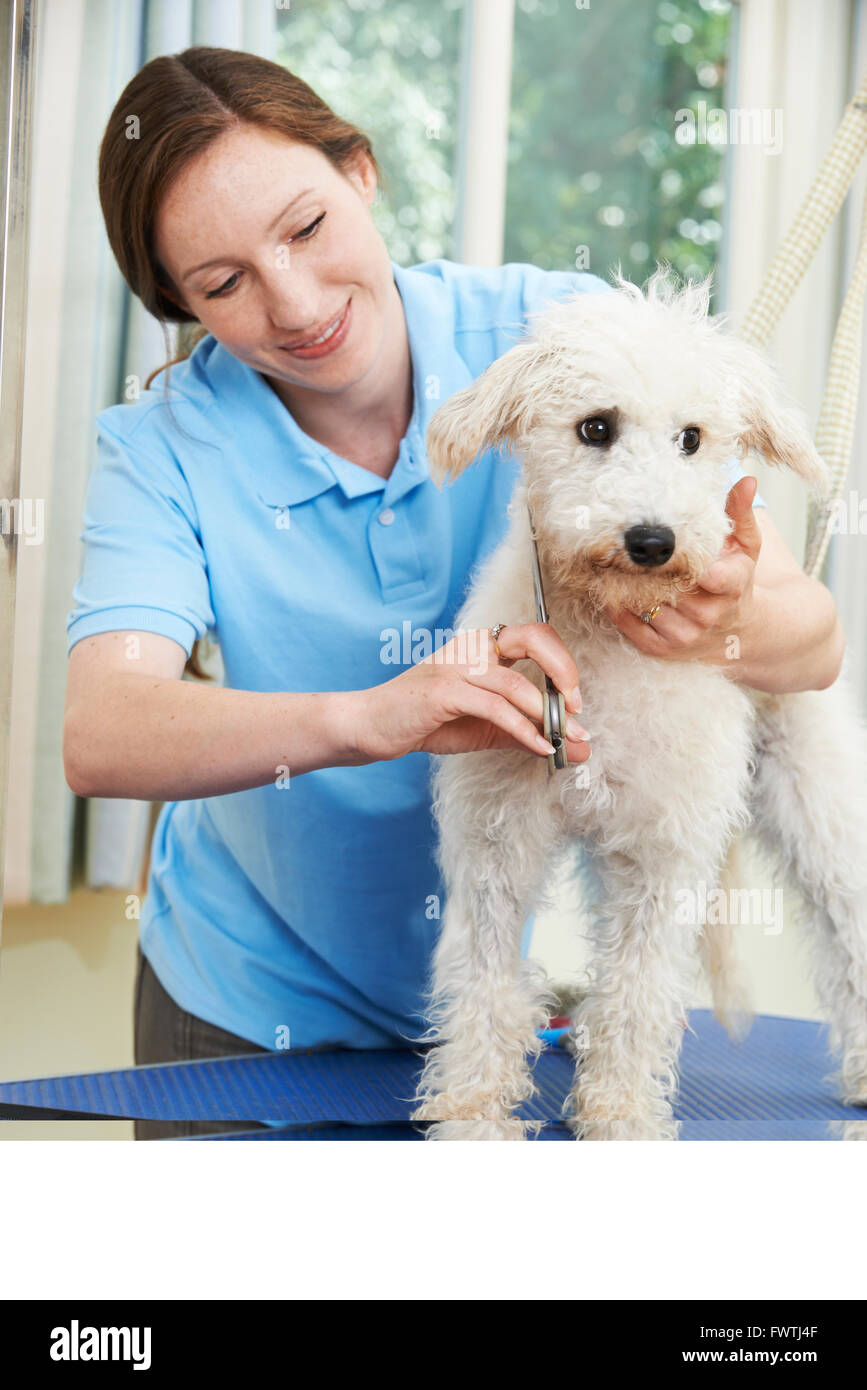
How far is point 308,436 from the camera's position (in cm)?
111

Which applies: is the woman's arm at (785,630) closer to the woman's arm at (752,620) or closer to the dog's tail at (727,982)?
the woman's arm at (752,620)

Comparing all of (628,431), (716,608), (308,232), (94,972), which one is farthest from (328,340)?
(94,972)

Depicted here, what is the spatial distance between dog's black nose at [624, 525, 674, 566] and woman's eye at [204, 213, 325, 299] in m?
0.43

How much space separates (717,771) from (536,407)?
1.10 feet

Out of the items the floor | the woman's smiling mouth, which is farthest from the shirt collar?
the floor

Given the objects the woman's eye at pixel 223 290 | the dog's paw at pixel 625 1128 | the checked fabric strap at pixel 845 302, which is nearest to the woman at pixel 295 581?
the woman's eye at pixel 223 290

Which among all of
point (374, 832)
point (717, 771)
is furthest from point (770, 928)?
point (374, 832)

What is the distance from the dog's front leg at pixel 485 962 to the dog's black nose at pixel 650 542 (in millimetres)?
252

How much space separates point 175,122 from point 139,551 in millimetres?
368

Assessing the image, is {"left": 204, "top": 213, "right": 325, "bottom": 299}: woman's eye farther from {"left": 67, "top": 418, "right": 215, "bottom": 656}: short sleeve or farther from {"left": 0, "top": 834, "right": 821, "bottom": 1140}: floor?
{"left": 0, "top": 834, "right": 821, "bottom": 1140}: floor

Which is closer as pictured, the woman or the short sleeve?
the woman

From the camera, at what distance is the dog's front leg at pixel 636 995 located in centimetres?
89

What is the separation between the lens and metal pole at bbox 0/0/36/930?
30.0 inches

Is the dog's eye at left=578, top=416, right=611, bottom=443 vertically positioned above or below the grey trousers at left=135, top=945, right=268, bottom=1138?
above
